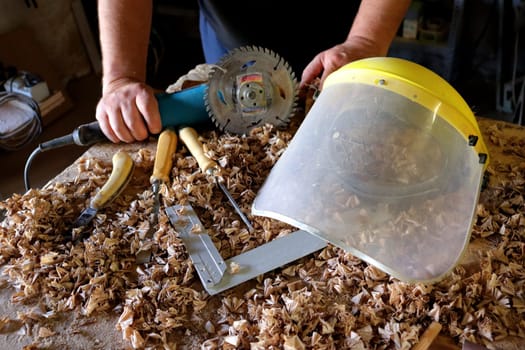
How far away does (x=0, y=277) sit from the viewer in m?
0.78

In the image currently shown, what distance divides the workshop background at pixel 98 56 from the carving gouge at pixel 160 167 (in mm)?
1095

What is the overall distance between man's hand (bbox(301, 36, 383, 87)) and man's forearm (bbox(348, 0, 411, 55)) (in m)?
0.02

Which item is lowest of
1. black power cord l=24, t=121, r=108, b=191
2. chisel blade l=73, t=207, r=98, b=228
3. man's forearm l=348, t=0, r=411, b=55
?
chisel blade l=73, t=207, r=98, b=228

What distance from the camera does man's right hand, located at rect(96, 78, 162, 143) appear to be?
95 centimetres

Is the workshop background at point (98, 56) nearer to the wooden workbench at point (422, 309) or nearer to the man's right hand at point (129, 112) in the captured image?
the man's right hand at point (129, 112)

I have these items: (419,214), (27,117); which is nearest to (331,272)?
(419,214)

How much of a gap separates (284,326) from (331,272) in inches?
5.1

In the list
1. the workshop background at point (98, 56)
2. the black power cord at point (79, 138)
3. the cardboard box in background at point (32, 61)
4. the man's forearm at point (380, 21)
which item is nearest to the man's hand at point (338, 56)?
the man's forearm at point (380, 21)

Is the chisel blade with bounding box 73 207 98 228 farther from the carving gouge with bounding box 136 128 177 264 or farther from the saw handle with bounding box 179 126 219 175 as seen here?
the saw handle with bounding box 179 126 219 175

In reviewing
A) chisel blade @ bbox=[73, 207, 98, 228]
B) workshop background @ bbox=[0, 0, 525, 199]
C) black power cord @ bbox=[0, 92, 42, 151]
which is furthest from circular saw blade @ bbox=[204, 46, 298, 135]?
black power cord @ bbox=[0, 92, 42, 151]

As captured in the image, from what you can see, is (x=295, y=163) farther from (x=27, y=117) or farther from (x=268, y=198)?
(x=27, y=117)

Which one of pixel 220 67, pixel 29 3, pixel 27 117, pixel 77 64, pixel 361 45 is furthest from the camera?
pixel 77 64

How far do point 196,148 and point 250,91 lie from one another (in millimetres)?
153

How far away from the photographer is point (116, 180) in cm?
90
